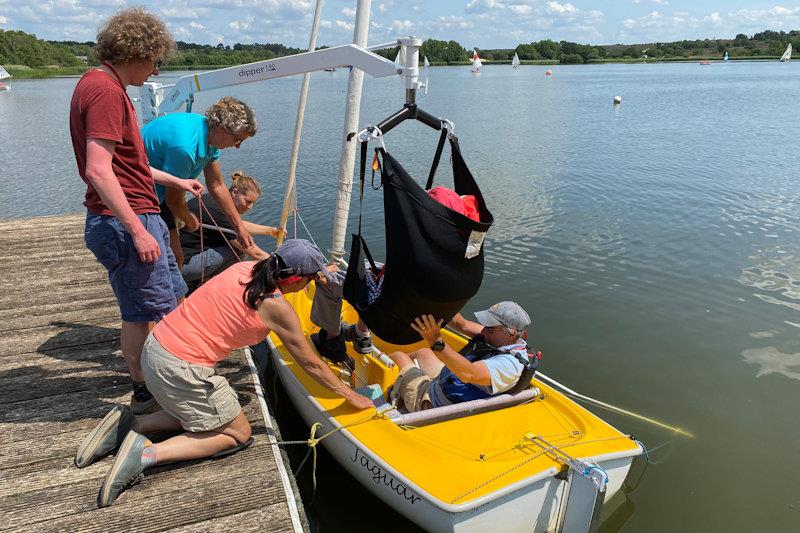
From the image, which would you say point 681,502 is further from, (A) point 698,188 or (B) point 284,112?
(B) point 284,112

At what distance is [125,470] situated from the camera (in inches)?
117

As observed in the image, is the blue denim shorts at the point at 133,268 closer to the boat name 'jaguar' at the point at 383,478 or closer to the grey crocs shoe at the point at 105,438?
the grey crocs shoe at the point at 105,438

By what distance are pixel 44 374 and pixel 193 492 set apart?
1.90 metres

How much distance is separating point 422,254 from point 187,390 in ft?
4.83

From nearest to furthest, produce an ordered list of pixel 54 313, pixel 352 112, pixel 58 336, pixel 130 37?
pixel 130 37 → pixel 58 336 → pixel 352 112 → pixel 54 313

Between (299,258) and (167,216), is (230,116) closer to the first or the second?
(167,216)

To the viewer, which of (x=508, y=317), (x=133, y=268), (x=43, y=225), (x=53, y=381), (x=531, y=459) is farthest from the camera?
(x=43, y=225)

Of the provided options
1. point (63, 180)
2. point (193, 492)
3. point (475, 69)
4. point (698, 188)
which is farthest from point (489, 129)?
point (475, 69)

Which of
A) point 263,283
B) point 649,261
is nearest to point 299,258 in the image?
point 263,283

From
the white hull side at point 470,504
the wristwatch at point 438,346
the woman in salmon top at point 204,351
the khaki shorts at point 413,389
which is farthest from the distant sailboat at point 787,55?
the woman in salmon top at point 204,351

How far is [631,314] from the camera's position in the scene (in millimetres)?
7410

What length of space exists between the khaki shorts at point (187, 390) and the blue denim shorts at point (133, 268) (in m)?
0.25

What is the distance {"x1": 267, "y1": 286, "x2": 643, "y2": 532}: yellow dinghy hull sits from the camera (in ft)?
10.4

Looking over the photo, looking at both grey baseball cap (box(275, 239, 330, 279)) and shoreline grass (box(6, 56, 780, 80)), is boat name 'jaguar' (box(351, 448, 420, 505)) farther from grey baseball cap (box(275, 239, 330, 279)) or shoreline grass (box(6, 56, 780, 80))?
shoreline grass (box(6, 56, 780, 80))
